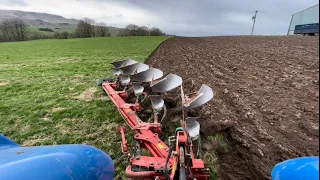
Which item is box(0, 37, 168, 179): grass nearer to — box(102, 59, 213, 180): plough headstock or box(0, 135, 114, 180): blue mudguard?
box(102, 59, 213, 180): plough headstock

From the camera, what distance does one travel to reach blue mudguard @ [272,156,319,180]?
1148mm

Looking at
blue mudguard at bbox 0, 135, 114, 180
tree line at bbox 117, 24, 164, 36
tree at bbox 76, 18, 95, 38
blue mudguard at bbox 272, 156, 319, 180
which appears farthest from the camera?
tree line at bbox 117, 24, 164, 36

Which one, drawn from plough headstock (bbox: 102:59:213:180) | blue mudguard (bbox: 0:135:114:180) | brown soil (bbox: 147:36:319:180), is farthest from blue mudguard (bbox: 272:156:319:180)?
blue mudguard (bbox: 0:135:114:180)

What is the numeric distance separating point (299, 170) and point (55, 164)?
1392 mm

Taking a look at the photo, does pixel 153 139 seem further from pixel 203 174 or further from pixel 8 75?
pixel 8 75

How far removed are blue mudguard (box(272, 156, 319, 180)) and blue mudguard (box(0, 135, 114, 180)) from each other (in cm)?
120

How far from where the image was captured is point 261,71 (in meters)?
7.75

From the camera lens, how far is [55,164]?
1.49m

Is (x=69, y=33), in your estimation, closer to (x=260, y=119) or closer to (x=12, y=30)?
(x=12, y=30)

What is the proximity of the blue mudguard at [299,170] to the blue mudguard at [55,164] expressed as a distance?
1204mm

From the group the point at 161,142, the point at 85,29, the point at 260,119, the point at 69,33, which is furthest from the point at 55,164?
the point at 85,29

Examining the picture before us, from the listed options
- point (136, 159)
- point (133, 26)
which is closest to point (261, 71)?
point (136, 159)

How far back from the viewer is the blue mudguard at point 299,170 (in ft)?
3.77

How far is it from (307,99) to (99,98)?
15.1 ft
